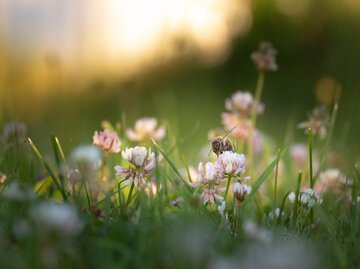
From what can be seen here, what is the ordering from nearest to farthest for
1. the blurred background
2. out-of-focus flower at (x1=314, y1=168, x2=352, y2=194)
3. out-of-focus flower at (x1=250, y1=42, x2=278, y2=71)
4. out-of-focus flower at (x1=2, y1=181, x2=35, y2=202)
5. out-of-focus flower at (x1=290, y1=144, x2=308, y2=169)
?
out-of-focus flower at (x1=2, y1=181, x2=35, y2=202), out-of-focus flower at (x1=314, y1=168, x2=352, y2=194), out-of-focus flower at (x1=250, y1=42, x2=278, y2=71), out-of-focus flower at (x1=290, y1=144, x2=308, y2=169), the blurred background

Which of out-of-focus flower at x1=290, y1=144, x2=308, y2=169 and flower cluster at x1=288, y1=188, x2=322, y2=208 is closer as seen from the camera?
flower cluster at x1=288, y1=188, x2=322, y2=208

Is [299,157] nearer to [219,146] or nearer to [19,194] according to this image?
[219,146]

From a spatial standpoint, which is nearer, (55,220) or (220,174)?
(55,220)

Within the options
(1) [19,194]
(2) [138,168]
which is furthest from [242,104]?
(1) [19,194]

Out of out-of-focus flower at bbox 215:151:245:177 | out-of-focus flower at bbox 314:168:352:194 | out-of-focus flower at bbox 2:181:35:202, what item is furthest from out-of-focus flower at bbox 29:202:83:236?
out-of-focus flower at bbox 314:168:352:194

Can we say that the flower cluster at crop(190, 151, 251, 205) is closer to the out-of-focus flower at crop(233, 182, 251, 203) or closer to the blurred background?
the out-of-focus flower at crop(233, 182, 251, 203)

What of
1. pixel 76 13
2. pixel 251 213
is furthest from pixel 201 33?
pixel 251 213

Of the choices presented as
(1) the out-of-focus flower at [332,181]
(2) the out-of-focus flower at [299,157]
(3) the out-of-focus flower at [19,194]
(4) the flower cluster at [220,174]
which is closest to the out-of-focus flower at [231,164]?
(4) the flower cluster at [220,174]

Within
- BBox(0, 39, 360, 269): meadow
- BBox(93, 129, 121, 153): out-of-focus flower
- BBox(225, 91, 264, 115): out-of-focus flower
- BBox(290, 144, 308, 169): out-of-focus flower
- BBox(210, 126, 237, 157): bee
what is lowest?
BBox(0, 39, 360, 269): meadow
